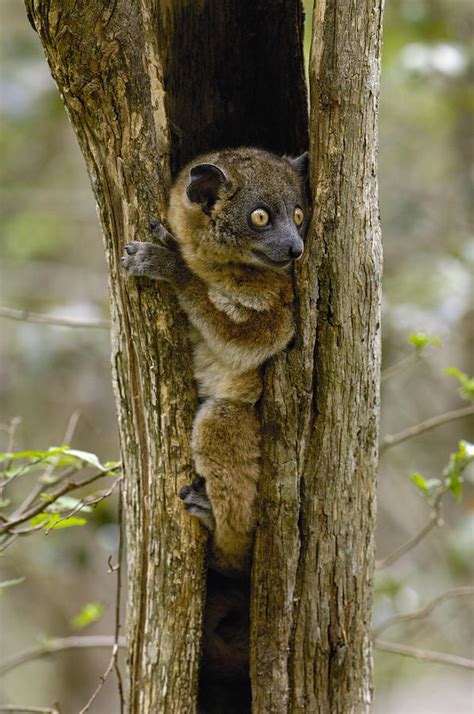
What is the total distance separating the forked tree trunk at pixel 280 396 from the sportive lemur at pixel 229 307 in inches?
3.9

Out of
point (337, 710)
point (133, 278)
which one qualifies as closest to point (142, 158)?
point (133, 278)

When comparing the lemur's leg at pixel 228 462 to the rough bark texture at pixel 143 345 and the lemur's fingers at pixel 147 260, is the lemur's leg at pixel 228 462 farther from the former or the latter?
the lemur's fingers at pixel 147 260

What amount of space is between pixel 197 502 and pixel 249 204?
1311mm

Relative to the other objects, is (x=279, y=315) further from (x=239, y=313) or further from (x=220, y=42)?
(x=220, y=42)

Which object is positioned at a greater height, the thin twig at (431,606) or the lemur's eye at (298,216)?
the lemur's eye at (298,216)

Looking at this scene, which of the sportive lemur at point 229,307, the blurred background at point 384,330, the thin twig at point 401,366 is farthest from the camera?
the blurred background at point 384,330

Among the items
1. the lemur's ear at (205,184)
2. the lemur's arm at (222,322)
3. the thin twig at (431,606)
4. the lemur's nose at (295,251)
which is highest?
the lemur's ear at (205,184)

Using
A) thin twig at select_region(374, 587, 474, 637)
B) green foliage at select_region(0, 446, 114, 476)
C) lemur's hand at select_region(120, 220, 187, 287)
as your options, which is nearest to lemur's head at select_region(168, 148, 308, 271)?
lemur's hand at select_region(120, 220, 187, 287)

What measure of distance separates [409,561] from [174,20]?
975cm

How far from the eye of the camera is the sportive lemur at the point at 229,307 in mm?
3461

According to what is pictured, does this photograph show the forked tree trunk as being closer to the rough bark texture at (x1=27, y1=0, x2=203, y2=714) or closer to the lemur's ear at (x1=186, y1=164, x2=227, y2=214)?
the rough bark texture at (x1=27, y1=0, x2=203, y2=714)

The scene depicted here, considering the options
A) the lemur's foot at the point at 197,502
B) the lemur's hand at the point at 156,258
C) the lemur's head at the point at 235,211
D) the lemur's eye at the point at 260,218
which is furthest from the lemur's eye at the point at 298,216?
the lemur's foot at the point at 197,502

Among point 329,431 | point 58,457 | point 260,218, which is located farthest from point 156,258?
point 58,457

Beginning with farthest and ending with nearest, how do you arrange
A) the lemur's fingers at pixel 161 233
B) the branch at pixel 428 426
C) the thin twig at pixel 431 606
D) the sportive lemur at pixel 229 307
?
the branch at pixel 428 426, the thin twig at pixel 431 606, the sportive lemur at pixel 229 307, the lemur's fingers at pixel 161 233
